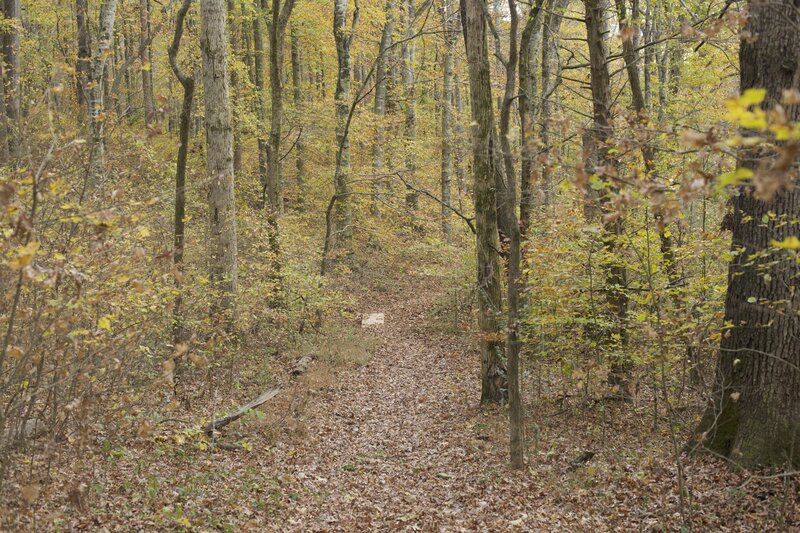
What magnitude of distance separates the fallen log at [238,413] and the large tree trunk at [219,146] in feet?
4.87

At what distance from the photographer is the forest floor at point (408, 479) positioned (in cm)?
512

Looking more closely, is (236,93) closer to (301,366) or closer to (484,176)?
(301,366)

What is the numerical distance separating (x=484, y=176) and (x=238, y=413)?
15.7 ft

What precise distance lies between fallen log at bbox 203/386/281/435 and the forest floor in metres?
0.13

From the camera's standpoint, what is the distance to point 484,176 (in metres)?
8.59

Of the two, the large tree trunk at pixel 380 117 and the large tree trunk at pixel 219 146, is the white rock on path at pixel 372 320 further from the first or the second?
the large tree trunk at pixel 219 146

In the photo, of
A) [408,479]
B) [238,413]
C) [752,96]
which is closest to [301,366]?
[238,413]

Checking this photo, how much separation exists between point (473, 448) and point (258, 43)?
768 inches

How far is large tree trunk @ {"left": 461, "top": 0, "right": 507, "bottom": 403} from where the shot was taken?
27.3 feet

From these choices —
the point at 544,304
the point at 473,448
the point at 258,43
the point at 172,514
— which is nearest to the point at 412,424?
the point at 473,448

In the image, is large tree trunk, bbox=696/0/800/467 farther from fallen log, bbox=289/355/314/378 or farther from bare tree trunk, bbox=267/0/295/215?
bare tree trunk, bbox=267/0/295/215

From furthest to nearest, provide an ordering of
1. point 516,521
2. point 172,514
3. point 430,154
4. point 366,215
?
1. point 430,154
2. point 366,215
3. point 516,521
4. point 172,514

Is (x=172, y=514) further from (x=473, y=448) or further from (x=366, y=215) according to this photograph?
(x=366, y=215)

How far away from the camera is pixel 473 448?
7.89 metres
